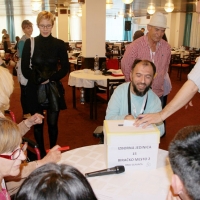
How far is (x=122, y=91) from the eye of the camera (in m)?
2.42

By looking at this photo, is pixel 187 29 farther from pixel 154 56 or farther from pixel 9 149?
pixel 9 149

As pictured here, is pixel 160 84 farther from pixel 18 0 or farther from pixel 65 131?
pixel 18 0

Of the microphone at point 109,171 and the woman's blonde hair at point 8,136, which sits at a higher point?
the woman's blonde hair at point 8,136

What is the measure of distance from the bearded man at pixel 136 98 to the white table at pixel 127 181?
58 cm

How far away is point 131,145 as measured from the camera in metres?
1.60

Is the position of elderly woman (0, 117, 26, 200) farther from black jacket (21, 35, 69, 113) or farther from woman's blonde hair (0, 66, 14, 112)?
black jacket (21, 35, 69, 113)

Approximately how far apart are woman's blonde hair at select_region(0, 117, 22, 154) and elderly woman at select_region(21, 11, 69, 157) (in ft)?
5.44

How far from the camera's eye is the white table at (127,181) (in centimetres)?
145

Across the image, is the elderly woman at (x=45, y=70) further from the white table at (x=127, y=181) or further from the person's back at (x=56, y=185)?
the person's back at (x=56, y=185)

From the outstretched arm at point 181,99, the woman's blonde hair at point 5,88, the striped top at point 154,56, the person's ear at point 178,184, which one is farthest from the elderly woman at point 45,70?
the person's ear at point 178,184

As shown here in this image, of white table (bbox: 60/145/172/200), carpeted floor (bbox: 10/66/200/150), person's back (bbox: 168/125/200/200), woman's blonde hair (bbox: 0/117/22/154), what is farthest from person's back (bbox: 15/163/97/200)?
carpeted floor (bbox: 10/66/200/150)

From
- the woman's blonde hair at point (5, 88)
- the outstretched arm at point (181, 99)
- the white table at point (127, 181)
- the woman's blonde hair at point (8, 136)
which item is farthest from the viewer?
the outstretched arm at point (181, 99)

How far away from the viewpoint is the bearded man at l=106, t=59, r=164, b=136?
2375 millimetres

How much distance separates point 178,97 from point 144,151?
0.60 metres
